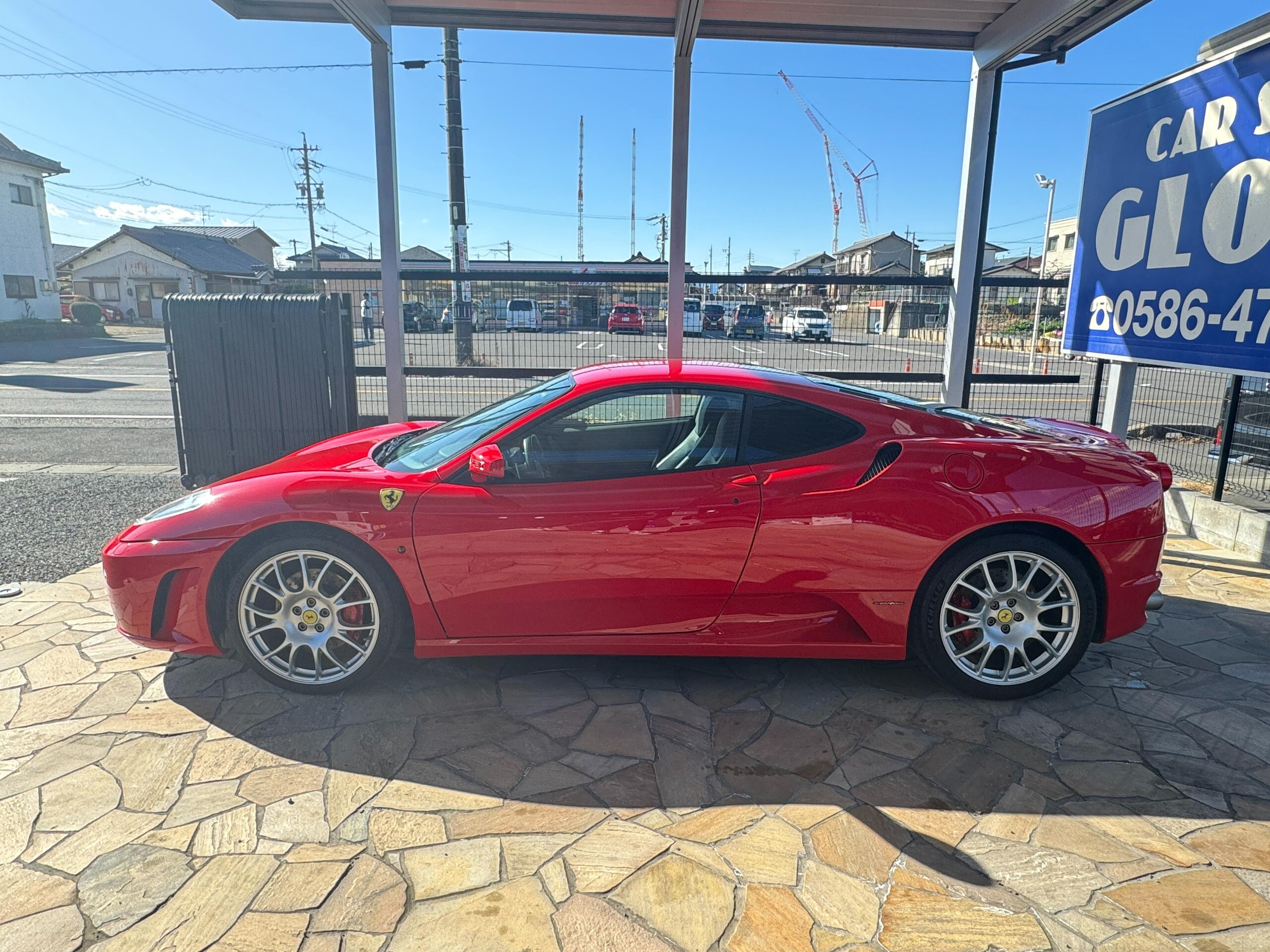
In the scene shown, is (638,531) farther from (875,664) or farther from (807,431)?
(875,664)

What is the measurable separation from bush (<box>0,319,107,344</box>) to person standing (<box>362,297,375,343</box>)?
97.0 feet

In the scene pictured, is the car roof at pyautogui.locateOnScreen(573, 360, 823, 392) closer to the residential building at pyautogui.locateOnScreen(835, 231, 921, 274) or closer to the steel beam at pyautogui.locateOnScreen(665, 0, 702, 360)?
the steel beam at pyautogui.locateOnScreen(665, 0, 702, 360)

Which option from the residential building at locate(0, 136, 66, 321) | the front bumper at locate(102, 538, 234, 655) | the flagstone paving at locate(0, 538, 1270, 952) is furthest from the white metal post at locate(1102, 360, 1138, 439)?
the residential building at locate(0, 136, 66, 321)

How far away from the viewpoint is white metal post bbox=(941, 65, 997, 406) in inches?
254

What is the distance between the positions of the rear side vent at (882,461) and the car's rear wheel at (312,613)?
1983 millimetres

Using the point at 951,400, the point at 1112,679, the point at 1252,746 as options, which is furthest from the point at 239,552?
the point at 951,400

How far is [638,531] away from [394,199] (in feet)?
15.3

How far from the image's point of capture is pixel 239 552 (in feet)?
10.3

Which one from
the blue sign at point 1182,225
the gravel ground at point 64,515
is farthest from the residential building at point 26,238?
the blue sign at point 1182,225

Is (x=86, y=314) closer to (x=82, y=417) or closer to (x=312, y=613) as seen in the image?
(x=82, y=417)

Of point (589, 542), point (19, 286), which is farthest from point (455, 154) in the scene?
point (19, 286)

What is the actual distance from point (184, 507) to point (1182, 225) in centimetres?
626

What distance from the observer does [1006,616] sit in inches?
126

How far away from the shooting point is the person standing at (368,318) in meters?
6.77
